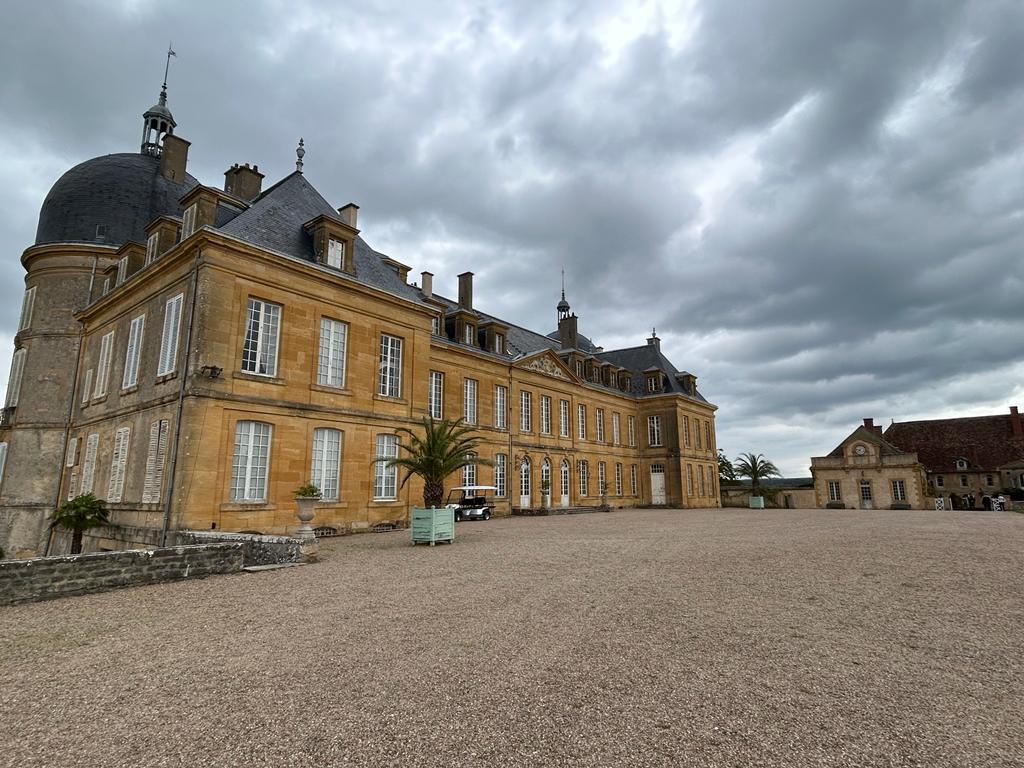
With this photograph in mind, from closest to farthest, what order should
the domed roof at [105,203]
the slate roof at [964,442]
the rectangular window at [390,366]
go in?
the rectangular window at [390,366] < the domed roof at [105,203] < the slate roof at [964,442]

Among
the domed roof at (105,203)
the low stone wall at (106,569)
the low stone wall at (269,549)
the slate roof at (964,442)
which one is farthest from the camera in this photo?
the slate roof at (964,442)

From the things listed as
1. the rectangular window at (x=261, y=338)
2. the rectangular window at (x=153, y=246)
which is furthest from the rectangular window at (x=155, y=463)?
the rectangular window at (x=153, y=246)

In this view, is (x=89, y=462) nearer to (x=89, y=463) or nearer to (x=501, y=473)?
(x=89, y=463)

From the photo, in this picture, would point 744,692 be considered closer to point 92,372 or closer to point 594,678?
point 594,678

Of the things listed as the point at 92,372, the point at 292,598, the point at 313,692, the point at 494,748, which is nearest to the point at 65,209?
the point at 92,372

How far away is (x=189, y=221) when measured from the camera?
1571cm

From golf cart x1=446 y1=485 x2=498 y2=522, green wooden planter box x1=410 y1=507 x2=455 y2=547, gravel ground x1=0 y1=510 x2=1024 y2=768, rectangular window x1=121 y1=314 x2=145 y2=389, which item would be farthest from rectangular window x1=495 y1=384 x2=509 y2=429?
gravel ground x1=0 y1=510 x2=1024 y2=768

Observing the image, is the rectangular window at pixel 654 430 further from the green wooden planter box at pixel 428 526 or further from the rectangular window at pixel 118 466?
the rectangular window at pixel 118 466

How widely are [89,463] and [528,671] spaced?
20323 millimetres

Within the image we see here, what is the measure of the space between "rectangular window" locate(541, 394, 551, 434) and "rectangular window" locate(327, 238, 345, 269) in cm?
1517

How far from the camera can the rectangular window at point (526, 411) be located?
28688 mm

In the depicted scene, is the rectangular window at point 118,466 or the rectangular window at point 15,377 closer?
the rectangular window at point 118,466

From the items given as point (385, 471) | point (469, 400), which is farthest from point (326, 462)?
point (469, 400)

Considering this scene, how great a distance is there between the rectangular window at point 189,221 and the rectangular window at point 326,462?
6.75 m
